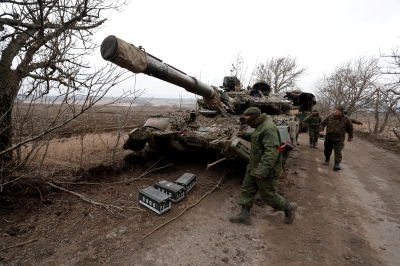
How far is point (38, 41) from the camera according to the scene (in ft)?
12.2

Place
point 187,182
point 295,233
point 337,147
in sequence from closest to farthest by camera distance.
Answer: point 295,233
point 187,182
point 337,147

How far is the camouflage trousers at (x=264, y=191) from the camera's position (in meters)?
3.28

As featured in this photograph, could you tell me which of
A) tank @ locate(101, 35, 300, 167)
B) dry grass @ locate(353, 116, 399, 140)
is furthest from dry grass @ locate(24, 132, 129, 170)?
Result: dry grass @ locate(353, 116, 399, 140)

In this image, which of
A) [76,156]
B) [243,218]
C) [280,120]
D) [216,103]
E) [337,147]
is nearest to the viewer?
[243,218]

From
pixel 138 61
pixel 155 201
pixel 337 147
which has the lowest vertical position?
pixel 155 201

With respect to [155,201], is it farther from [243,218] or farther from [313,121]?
[313,121]

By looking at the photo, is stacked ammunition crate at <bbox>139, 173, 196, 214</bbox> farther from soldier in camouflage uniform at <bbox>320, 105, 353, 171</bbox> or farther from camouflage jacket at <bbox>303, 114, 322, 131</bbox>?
camouflage jacket at <bbox>303, 114, 322, 131</bbox>

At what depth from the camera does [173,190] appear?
400 centimetres

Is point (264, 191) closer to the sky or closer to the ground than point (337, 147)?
closer to the ground

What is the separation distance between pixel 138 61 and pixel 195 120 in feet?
10.1

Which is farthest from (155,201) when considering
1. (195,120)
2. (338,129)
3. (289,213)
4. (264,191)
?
(338,129)

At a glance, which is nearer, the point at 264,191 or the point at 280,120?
the point at 264,191

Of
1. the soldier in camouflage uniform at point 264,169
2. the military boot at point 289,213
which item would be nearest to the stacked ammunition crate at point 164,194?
the soldier in camouflage uniform at point 264,169

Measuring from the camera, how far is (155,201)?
3629 mm
